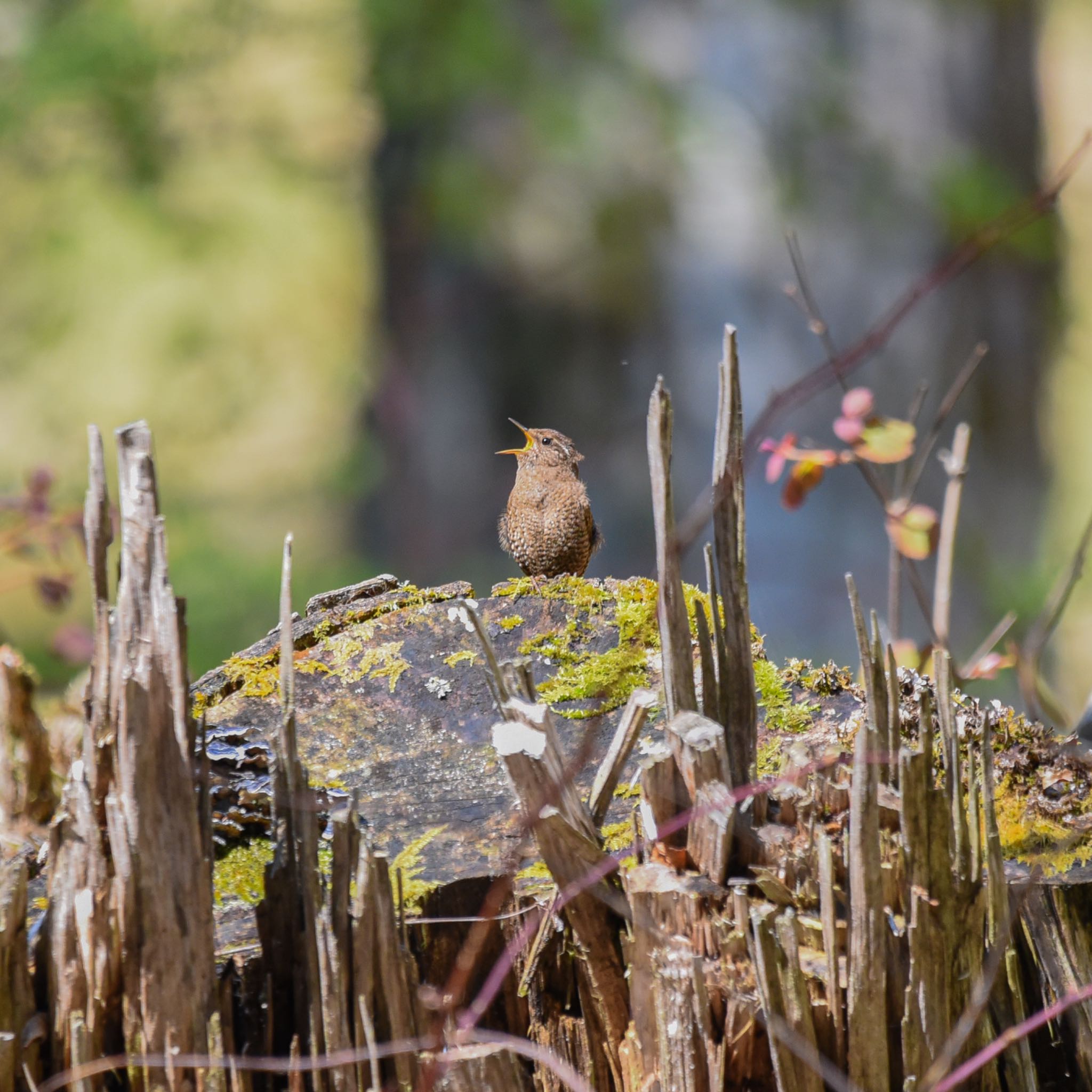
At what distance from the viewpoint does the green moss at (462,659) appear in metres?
2.17

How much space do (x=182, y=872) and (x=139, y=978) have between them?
5.9 inches

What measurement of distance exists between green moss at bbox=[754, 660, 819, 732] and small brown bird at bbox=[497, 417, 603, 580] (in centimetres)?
81

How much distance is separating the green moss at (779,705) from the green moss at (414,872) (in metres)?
0.65

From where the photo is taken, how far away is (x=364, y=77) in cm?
548

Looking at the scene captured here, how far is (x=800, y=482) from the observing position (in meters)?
2.96

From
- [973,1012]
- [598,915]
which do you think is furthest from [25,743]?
[973,1012]

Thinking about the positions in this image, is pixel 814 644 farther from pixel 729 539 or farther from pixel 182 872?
pixel 182 872

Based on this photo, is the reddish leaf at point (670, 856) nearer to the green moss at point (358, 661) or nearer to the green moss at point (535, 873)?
the green moss at point (535, 873)

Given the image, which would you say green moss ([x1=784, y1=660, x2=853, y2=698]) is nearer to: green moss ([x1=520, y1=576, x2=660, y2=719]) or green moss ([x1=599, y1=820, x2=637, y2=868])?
green moss ([x1=520, y1=576, x2=660, y2=719])

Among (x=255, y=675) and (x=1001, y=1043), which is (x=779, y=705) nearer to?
(x=1001, y=1043)

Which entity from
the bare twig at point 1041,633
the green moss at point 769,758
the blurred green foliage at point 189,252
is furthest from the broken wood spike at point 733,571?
the blurred green foliage at point 189,252

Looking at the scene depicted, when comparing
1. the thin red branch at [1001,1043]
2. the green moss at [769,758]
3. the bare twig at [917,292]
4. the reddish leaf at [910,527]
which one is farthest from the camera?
the reddish leaf at [910,527]

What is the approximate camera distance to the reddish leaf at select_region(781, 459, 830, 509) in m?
2.94

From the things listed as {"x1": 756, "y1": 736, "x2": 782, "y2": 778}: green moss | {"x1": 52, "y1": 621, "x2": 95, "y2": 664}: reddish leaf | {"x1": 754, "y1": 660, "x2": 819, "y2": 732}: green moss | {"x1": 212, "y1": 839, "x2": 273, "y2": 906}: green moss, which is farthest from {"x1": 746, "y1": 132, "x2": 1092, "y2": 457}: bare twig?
{"x1": 52, "y1": 621, "x2": 95, "y2": 664}: reddish leaf
